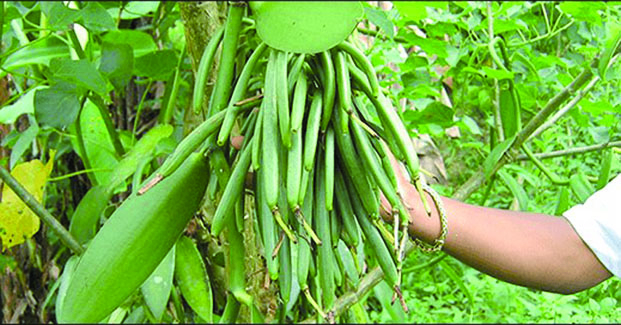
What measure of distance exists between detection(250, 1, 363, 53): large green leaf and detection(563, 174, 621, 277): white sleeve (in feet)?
1.72

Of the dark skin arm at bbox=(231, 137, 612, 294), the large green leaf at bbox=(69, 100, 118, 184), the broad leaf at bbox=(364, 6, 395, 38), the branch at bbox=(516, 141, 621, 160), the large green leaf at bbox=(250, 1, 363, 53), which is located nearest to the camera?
the large green leaf at bbox=(250, 1, 363, 53)

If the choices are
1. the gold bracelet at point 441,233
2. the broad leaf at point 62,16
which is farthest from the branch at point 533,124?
the broad leaf at point 62,16

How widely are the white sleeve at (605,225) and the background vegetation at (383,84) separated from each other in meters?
0.05

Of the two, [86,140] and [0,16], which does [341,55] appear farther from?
[86,140]

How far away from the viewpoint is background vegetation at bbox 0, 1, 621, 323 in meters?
0.86

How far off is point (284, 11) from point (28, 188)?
67 cm

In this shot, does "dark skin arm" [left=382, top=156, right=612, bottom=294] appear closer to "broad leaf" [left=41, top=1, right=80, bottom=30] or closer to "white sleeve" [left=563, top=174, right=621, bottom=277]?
"white sleeve" [left=563, top=174, right=621, bottom=277]

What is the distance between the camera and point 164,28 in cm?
125

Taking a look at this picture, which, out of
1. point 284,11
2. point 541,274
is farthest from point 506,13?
point 284,11

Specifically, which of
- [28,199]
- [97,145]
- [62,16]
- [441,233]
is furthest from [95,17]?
[441,233]

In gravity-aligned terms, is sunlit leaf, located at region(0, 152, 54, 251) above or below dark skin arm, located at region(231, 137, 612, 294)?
above

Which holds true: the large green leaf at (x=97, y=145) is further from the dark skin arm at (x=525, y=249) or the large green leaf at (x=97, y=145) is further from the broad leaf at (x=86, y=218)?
the dark skin arm at (x=525, y=249)

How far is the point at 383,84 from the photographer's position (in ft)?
3.22

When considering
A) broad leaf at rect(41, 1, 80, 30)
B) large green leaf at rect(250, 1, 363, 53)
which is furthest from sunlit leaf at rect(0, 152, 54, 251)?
large green leaf at rect(250, 1, 363, 53)
